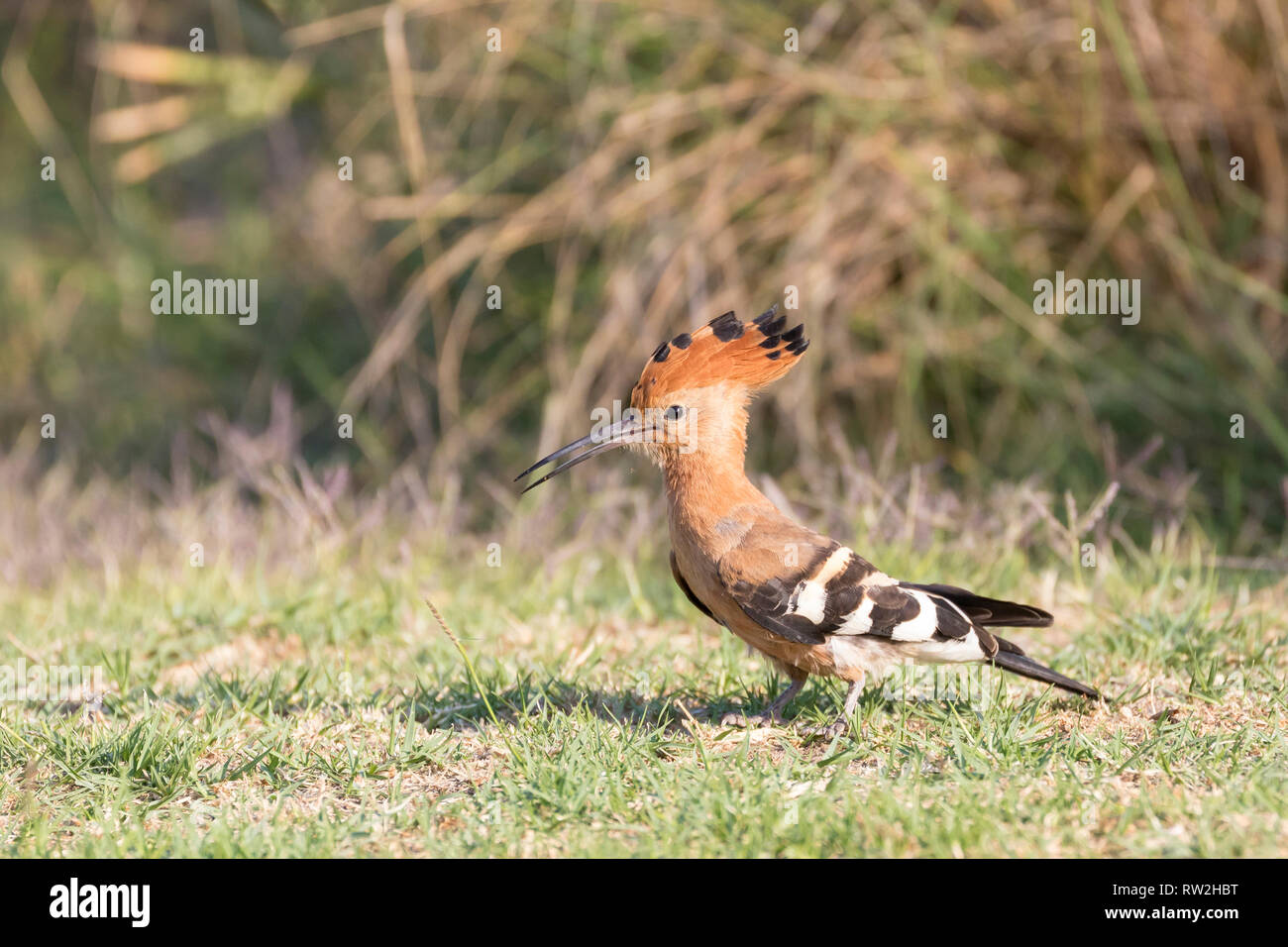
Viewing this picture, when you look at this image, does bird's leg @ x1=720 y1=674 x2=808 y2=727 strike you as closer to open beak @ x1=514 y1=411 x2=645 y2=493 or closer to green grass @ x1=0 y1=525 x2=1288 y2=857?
green grass @ x1=0 y1=525 x2=1288 y2=857

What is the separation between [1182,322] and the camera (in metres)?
5.52

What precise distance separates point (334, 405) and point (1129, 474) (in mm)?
3965

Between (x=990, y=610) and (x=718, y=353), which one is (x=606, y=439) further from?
(x=990, y=610)

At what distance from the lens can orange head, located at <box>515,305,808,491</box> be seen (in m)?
3.00

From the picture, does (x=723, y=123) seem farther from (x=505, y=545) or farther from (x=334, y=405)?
(x=334, y=405)

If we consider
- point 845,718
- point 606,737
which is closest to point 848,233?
point 845,718

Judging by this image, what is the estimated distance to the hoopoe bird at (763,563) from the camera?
290 cm

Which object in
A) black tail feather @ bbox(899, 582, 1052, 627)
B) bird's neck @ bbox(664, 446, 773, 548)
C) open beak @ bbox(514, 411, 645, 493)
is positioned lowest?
black tail feather @ bbox(899, 582, 1052, 627)

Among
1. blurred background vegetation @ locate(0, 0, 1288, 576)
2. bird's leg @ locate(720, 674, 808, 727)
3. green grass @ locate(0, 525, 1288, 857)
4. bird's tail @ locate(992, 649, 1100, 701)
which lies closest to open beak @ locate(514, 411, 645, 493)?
green grass @ locate(0, 525, 1288, 857)

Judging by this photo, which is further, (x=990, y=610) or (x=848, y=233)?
(x=848, y=233)

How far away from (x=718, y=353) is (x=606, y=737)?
0.87 metres

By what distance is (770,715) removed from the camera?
10.2 ft

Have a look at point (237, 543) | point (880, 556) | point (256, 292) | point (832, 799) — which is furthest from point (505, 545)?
point (256, 292)

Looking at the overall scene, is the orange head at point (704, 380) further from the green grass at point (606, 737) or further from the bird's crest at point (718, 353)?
the green grass at point (606, 737)
